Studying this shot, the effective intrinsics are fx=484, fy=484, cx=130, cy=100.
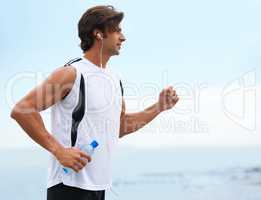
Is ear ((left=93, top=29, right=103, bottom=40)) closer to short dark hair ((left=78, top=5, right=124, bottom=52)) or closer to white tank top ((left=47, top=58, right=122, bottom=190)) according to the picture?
short dark hair ((left=78, top=5, right=124, bottom=52))

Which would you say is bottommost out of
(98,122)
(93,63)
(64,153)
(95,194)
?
(95,194)

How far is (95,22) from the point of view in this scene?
3.58 metres

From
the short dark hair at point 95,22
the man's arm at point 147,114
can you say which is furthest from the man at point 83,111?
the man's arm at point 147,114

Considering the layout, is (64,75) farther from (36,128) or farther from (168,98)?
(168,98)

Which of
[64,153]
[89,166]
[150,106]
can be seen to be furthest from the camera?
[150,106]

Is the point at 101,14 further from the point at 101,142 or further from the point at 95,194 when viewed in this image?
the point at 95,194

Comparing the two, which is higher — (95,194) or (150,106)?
(150,106)

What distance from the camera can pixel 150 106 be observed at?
420cm

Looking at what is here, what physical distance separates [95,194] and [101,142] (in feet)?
1.24

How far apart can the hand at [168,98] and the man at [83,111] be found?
1.37 feet

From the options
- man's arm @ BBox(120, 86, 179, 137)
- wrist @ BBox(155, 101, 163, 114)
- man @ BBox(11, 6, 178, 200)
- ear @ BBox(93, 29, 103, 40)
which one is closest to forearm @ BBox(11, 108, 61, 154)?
man @ BBox(11, 6, 178, 200)

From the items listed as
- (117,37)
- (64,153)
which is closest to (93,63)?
(117,37)

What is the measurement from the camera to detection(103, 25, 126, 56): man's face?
11.8ft

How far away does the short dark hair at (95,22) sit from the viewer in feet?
11.8
